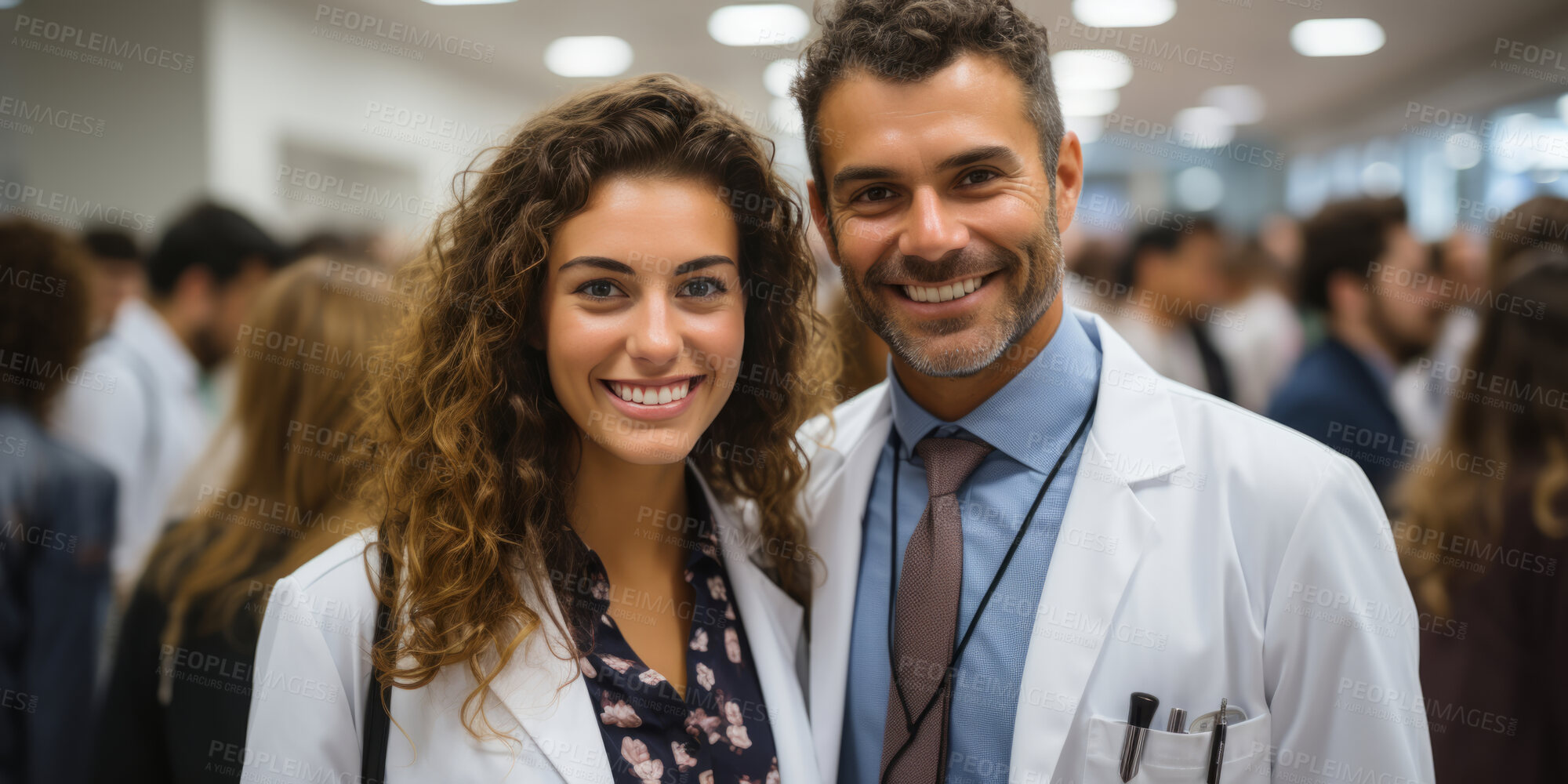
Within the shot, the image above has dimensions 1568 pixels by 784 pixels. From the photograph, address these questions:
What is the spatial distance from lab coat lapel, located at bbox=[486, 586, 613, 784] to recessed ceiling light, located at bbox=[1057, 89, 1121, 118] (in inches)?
308

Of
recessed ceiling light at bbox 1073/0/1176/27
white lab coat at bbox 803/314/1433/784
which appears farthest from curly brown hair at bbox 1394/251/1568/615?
recessed ceiling light at bbox 1073/0/1176/27

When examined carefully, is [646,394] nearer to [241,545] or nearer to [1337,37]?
[241,545]

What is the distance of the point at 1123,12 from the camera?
5.93m

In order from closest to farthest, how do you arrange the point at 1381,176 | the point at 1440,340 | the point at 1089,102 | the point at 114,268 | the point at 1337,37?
the point at 114,268 < the point at 1440,340 < the point at 1337,37 < the point at 1089,102 < the point at 1381,176

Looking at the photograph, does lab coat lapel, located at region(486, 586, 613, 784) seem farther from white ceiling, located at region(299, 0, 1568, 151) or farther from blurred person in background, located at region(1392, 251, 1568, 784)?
white ceiling, located at region(299, 0, 1568, 151)

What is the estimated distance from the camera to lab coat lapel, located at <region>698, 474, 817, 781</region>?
149 centimetres

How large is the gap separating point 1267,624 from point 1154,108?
9.27 m

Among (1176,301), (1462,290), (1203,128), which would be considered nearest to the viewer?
(1462,290)

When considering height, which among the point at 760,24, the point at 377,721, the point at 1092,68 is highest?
the point at 1092,68

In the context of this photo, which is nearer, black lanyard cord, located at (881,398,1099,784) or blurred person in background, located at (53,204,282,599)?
black lanyard cord, located at (881,398,1099,784)

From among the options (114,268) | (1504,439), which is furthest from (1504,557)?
(114,268)

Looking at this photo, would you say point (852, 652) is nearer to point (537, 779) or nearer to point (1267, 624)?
point (537, 779)

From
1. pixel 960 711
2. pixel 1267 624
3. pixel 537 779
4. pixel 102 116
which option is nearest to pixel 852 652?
pixel 960 711

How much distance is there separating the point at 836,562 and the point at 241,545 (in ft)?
4.41
